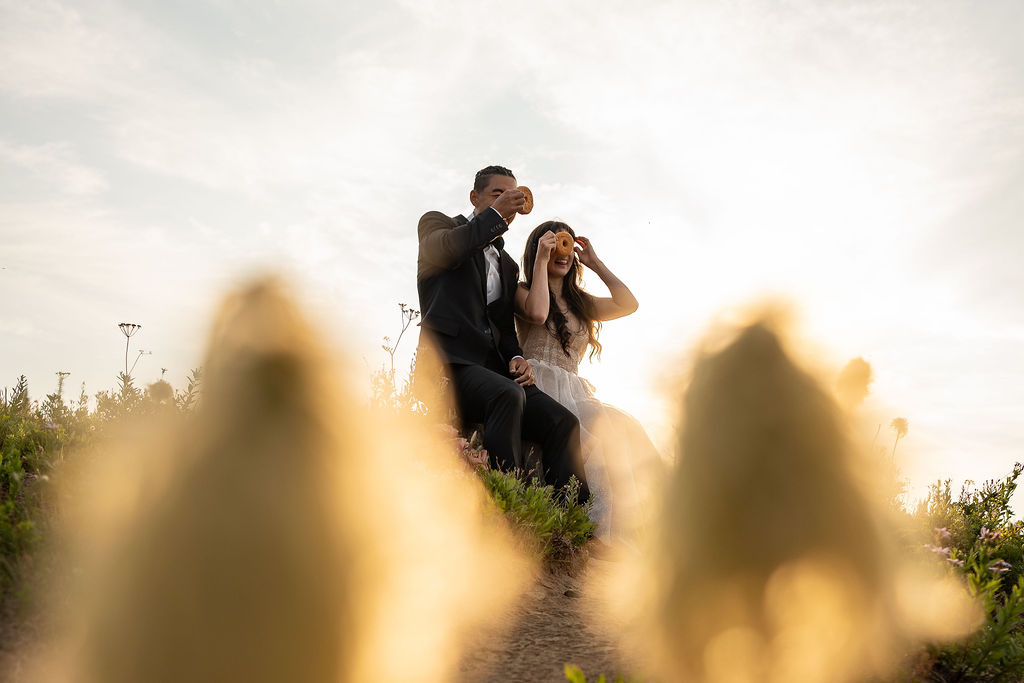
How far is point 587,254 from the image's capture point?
22.9 feet

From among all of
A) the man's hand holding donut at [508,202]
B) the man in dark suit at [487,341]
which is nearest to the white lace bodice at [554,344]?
the man in dark suit at [487,341]

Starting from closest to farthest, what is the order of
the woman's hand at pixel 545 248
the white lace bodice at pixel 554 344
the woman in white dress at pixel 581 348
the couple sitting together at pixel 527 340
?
the couple sitting together at pixel 527 340 → the woman in white dress at pixel 581 348 → the woman's hand at pixel 545 248 → the white lace bodice at pixel 554 344

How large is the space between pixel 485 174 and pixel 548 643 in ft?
Answer: 15.7

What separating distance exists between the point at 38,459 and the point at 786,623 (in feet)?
12.8

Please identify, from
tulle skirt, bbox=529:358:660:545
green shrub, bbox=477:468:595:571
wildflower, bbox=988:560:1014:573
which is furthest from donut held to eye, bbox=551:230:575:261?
wildflower, bbox=988:560:1014:573

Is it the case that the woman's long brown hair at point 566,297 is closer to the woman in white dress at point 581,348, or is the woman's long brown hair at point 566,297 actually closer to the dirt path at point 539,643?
the woman in white dress at point 581,348

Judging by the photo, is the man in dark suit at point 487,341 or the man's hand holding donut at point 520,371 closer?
the man in dark suit at point 487,341

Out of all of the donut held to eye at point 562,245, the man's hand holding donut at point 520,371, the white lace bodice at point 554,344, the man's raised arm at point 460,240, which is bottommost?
the man's hand holding donut at point 520,371

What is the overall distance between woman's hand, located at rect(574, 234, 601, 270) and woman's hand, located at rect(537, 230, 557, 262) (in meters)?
0.52

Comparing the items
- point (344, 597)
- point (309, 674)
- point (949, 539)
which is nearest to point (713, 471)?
point (344, 597)

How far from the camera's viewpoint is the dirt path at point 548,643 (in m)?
2.81

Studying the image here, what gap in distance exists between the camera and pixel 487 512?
413cm

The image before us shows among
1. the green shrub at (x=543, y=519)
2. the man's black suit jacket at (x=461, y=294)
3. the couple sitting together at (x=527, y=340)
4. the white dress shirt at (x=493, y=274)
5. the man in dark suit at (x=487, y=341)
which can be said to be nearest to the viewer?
the green shrub at (x=543, y=519)

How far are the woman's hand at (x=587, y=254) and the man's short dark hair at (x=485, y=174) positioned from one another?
2.95ft
